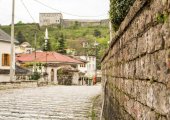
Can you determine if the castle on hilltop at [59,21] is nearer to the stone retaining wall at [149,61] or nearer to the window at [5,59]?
A: the window at [5,59]

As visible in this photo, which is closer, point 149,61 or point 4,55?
point 149,61

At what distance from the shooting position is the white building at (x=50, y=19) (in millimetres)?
175125

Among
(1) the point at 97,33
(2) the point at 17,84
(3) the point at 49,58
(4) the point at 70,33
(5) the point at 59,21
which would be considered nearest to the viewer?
(2) the point at 17,84

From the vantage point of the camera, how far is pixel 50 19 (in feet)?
575

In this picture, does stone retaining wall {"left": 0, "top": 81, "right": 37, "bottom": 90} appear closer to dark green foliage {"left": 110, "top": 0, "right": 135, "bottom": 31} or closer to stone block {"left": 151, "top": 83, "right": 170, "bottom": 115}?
dark green foliage {"left": 110, "top": 0, "right": 135, "bottom": 31}

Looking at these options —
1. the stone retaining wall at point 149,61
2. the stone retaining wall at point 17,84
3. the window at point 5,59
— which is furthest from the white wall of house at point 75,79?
the stone retaining wall at point 149,61

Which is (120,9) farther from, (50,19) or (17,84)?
(50,19)

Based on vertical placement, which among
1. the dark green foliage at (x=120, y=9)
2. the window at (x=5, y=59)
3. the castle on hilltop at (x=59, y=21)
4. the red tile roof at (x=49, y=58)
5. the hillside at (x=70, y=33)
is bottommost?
the dark green foliage at (x=120, y=9)

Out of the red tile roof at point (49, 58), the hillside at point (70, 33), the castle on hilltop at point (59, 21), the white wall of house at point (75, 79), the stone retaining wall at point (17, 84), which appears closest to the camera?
the stone retaining wall at point (17, 84)

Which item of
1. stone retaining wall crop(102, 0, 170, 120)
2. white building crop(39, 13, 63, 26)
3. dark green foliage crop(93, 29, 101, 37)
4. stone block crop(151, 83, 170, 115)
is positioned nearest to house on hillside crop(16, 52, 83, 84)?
stone retaining wall crop(102, 0, 170, 120)

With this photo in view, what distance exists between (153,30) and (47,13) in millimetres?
179223

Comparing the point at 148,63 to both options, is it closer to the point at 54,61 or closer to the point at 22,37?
the point at 54,61

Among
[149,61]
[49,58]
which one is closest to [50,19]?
[49,58]

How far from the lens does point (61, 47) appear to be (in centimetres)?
9950
